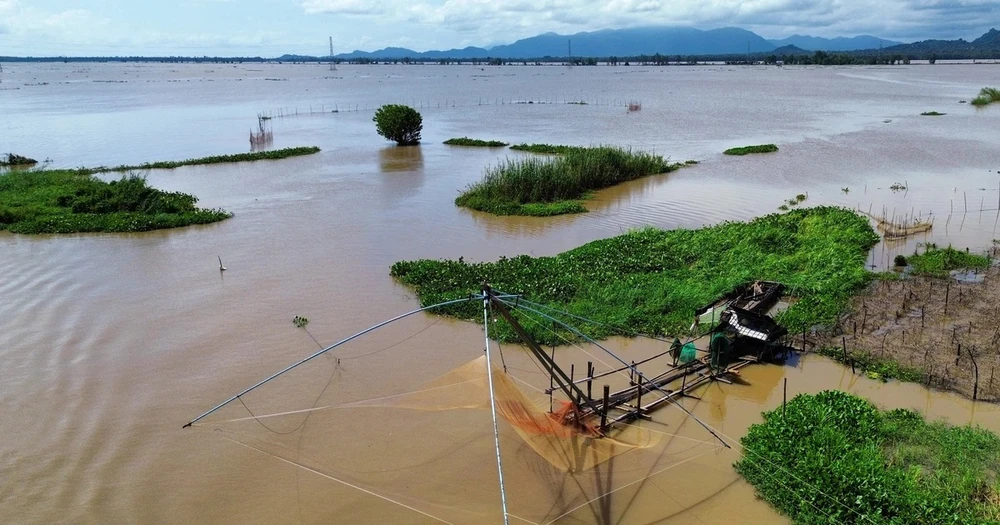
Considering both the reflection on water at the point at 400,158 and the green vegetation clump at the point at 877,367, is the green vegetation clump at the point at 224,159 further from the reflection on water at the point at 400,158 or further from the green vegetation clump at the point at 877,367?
the green vegetation clump at the point at 877,367

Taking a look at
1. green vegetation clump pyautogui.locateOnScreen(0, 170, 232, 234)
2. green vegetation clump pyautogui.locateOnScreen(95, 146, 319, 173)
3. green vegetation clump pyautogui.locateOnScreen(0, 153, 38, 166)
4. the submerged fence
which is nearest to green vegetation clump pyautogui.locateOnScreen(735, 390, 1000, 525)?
green vegetation clump pyautogui.locateOnScreen(0, 170, 232, 234)

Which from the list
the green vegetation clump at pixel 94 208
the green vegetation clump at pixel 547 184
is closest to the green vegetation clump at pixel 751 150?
the green vegetation clump at pixel 547 184

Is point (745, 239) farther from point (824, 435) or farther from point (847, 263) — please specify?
point (824, 435)

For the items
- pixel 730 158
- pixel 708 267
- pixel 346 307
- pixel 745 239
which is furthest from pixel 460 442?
pixel 730 158

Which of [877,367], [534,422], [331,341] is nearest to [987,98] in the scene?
[877,367]

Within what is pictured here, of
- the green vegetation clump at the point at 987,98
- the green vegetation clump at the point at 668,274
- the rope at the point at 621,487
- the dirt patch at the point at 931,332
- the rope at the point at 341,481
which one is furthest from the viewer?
the green vegetation clump at the point at 987,98

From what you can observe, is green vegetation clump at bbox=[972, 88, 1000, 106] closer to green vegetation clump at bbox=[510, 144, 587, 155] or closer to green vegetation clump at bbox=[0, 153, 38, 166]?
green vegetation clump at bbox=[510, 144, 587, 155]
